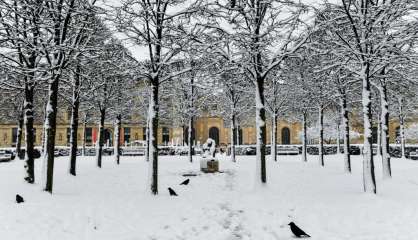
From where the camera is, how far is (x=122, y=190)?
13.2 metres

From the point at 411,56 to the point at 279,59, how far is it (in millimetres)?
4244

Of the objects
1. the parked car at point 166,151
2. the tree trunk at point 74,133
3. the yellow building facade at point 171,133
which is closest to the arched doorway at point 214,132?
the yellow building facade at point 171,133

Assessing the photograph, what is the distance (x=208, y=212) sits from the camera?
10070 mm

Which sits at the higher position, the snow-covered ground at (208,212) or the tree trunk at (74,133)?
the tree trunk at (74,133)

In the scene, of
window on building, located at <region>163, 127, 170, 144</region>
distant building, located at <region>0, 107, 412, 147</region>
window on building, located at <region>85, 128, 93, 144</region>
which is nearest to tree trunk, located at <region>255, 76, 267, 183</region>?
distant building, located at <region>0, 107, 412, 147</region>

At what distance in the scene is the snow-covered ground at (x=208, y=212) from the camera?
26.1 ft

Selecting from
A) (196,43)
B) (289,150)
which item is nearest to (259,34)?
(196,43)

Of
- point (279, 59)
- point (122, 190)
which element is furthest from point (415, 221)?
point (122, 190)

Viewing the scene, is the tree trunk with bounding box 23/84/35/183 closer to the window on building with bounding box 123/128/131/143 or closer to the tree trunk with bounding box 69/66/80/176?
the tree trunk with bounding box 69/66/80/176

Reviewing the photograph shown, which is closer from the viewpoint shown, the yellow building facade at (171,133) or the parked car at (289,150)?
the parked car at (289,150)

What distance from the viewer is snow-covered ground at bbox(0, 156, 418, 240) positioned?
26.1ft

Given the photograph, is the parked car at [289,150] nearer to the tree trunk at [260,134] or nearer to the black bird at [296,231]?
the tree trunk at [260,134]

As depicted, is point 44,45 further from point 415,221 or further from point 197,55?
point 415,221

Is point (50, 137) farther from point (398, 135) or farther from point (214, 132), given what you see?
point (398, 135)
